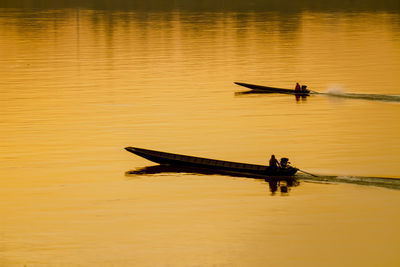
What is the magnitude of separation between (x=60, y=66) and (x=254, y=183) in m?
68.0

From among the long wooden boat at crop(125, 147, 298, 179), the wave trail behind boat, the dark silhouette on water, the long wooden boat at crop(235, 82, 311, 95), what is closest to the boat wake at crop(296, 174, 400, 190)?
the dark silhouette on water

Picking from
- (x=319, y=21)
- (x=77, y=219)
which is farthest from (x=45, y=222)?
(x=319, y=21)

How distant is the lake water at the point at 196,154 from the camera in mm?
40938

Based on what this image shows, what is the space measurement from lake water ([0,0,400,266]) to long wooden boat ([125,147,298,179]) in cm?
62

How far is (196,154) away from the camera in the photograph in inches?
2341

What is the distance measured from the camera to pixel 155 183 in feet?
170

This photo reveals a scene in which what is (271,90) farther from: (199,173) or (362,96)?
(199,173)

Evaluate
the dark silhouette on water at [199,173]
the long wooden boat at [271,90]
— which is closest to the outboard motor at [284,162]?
the dark silhouette on water at [199,173]

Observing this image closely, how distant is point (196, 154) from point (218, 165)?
22.8ft

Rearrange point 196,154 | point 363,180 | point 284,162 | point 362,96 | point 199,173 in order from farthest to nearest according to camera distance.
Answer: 1. point 362,96
2. point 196,154
3. point 199,173
4. point 284,162
5. point 363,180

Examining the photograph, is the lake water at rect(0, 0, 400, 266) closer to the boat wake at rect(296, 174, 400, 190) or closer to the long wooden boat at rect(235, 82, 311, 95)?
the boat wake at rect(296, 174, 400, 190)

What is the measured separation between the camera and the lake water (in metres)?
40.9

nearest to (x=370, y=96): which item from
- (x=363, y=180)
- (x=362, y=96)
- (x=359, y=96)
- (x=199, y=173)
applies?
(x=362, y=96)

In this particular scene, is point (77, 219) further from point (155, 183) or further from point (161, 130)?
point (161, 130)
